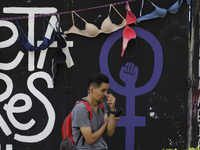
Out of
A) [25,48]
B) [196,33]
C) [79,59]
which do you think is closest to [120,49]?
[79,59]

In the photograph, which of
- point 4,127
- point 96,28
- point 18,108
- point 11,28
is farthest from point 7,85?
point 96,28

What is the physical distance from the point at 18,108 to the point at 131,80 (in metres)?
2.07

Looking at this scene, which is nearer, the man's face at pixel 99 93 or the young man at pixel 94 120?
the young man at pixel 94 120

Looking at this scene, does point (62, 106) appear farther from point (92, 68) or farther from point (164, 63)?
point (164, 63)

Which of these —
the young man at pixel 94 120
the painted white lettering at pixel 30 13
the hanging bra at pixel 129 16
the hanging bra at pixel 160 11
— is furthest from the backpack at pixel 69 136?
the hanging bra at pixel 160 11

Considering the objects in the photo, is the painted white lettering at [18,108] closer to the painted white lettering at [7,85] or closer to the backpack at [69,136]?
the painted white lettering at [7,85]

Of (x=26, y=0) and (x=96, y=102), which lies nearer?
(x=96, y=102)

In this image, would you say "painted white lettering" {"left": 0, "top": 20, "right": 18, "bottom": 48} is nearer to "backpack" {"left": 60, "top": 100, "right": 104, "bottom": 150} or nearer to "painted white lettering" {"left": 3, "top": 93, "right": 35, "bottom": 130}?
"painted white lettering" {"left": 3, "top": 93, "right": 35, "bottom": 130}

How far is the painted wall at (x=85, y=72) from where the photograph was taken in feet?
15.1

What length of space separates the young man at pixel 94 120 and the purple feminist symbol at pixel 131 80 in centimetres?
166

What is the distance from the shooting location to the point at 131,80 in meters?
4.62

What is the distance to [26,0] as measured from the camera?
15.1ft

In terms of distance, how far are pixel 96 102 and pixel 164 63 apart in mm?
2161

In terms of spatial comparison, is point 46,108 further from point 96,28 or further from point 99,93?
point 99,93
